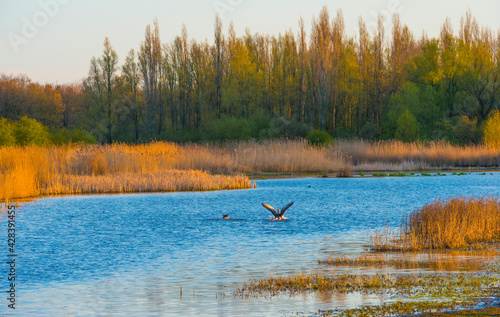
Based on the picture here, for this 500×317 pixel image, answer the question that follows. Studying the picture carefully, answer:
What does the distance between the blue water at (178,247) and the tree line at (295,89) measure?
3060 centimetres

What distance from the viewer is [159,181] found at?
2844 centimetres

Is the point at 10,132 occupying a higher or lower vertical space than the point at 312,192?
higher

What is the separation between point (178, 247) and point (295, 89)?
5373 centimetres

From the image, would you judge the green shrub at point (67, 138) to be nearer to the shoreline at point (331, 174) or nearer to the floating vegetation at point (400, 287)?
the shoreline at point (331, 174)

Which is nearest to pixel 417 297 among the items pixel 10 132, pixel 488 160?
pixel 10 132

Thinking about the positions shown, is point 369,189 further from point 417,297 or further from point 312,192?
point 417,297

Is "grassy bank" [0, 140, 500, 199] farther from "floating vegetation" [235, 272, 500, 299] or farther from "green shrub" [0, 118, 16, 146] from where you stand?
"floating vegetation" [235, 272, 500, 299]

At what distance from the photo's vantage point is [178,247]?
13.7 m

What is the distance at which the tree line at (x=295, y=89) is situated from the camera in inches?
2194

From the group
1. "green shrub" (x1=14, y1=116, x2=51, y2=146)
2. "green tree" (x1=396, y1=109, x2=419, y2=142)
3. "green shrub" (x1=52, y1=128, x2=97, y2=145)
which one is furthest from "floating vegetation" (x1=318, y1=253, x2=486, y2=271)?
"green tree" (x1=396, y1=109, x2=419, y2=142)

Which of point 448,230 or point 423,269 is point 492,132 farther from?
point 423,269

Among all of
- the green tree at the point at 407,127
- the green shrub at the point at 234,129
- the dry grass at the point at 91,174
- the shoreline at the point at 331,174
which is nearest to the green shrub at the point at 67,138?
the green shrub at the point at 234,129

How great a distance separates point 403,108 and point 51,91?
48.8 metres

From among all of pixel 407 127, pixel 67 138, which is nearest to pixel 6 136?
pixel 67 138
